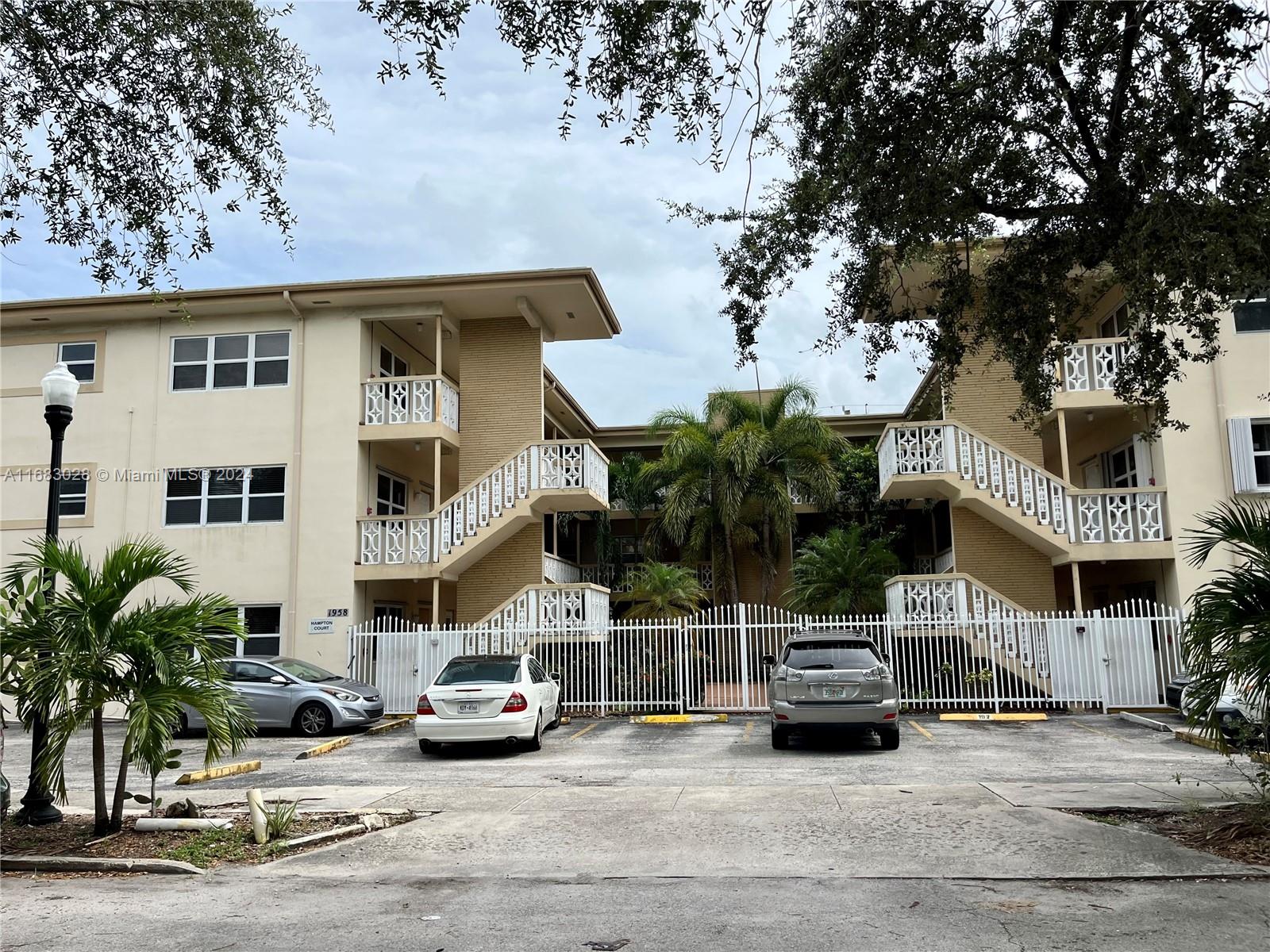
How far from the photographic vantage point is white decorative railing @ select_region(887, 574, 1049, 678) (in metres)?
19.0

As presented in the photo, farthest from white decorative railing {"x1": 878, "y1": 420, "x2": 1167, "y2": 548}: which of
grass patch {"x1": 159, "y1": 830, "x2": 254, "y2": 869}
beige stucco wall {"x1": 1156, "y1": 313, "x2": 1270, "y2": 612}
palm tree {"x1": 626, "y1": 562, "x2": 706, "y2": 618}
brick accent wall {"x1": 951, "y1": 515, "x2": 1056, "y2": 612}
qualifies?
grass patch {"x1": 159, "y1": 830, "x2": 254, "y2": 869}

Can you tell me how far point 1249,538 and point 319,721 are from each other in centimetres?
1456

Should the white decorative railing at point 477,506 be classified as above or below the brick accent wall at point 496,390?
below

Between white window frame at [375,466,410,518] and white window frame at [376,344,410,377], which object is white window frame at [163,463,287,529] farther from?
white window frame at [376,344,410,377]

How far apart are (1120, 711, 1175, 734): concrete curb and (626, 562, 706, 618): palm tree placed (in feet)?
28.2

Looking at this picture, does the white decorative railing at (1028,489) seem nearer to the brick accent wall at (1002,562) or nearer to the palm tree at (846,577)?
the brick accent wall at (1002,562)

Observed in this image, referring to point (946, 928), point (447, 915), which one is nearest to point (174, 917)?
point (447, 915)

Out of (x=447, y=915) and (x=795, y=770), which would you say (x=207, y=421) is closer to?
(x=795, y=770)

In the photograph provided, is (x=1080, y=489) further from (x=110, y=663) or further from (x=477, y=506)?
(x=110, y=663)

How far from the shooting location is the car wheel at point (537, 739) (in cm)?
1497

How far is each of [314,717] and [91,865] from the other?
32.6ft

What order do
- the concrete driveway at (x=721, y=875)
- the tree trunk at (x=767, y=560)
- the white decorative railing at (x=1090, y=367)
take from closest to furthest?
the concrete driveway at (x=721, y=875) → the white decorative railing at (x=1090, y=367) → the tree trunk at (x=767, y=560)

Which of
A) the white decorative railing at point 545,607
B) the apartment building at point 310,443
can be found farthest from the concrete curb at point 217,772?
the apartment building at point 310,443

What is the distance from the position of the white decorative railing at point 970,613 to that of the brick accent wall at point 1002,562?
1.22 m
